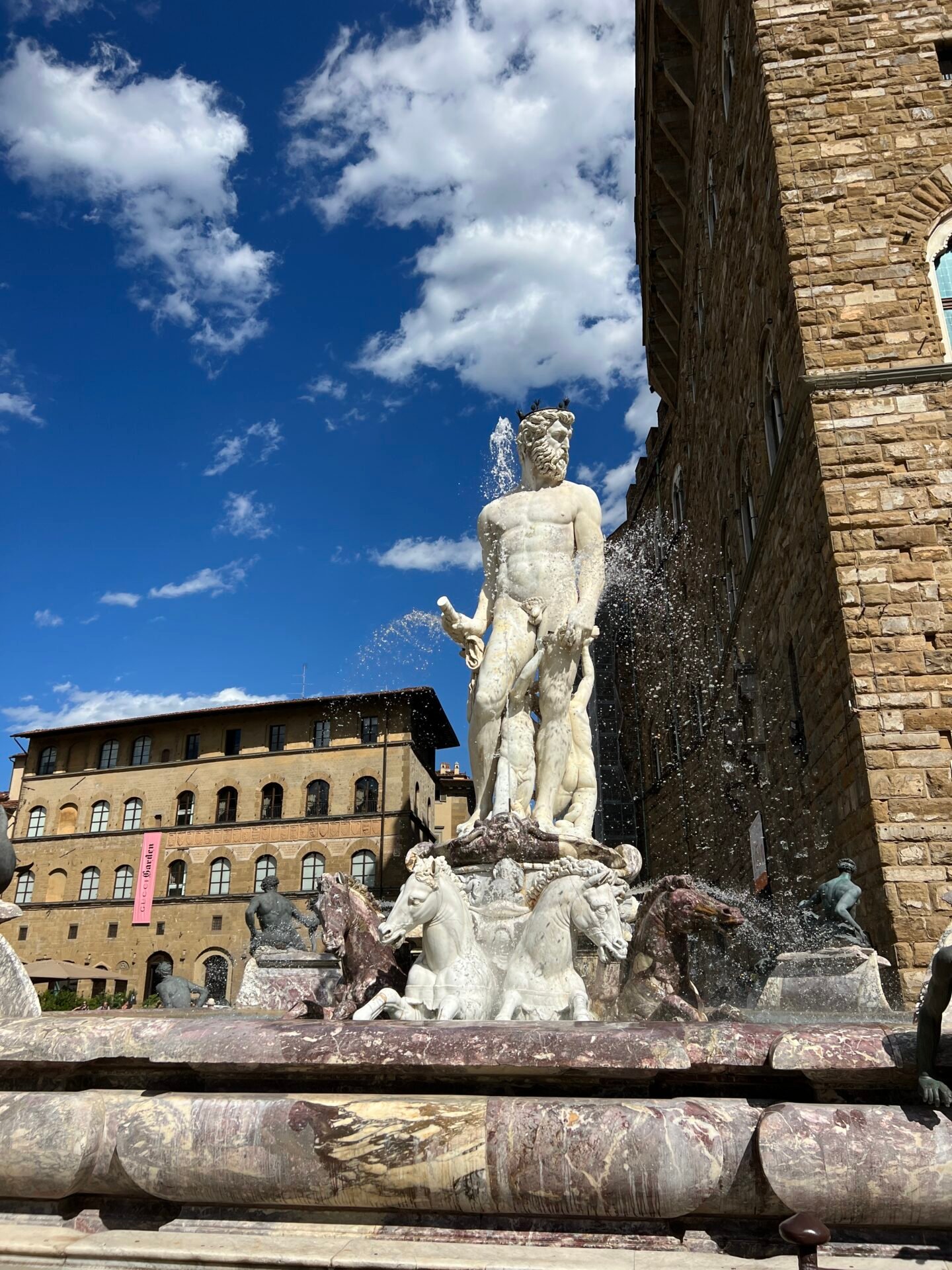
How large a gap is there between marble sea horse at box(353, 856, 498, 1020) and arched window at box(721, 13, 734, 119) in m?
14.4

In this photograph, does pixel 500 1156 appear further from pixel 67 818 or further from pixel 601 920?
pixel 67 818

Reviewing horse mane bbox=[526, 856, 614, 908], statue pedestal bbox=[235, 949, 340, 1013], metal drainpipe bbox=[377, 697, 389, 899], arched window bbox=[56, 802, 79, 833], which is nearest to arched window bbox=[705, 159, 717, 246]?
horse mane bbox=[526, 856, 614, 908]

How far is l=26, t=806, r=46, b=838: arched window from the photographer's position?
43625 mm

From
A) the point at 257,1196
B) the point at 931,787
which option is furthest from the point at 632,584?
the point at 257,1196

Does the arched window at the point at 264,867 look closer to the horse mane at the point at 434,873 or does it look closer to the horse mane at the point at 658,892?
the horse mane at the point at 434,873

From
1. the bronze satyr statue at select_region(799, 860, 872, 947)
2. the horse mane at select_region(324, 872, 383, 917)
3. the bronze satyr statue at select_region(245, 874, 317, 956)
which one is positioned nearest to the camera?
the horse mane at select_region(324, 872, 383, 917)

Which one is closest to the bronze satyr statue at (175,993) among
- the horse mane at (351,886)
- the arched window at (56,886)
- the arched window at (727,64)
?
the horse mane at (351,886)

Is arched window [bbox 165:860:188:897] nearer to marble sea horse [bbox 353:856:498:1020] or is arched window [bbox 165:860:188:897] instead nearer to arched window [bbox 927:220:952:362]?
arched window [bbox 927:220:952:362]

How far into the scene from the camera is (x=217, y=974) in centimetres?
3741

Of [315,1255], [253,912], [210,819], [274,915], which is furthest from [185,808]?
[315,1255]

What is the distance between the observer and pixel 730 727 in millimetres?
18250

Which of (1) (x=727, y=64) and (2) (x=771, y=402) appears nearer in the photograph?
(2) (x=771, y=402)

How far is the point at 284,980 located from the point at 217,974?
3433 cm

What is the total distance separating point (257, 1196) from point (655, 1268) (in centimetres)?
111
